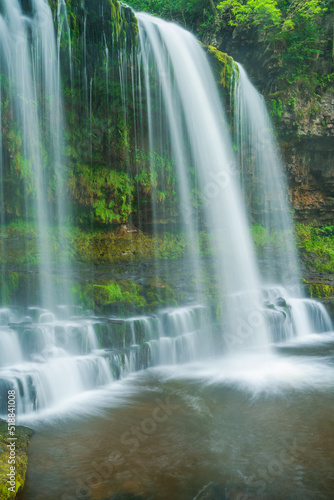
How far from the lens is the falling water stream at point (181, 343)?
16.6 ft

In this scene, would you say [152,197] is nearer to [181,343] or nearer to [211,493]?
[181,343]

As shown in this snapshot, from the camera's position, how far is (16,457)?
16.0ft

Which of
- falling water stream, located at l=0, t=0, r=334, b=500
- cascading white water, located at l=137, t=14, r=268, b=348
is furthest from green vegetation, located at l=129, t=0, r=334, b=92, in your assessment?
cascading white water, located at l=137, t=14, r=268, b=348

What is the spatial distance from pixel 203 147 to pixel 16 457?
37.0 ft

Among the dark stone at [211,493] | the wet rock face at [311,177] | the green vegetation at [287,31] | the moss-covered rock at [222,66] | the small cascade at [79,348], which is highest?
the green vegetation at [287,31]

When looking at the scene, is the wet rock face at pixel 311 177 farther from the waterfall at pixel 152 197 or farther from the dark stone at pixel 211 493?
the dark stone at pixel 211 493

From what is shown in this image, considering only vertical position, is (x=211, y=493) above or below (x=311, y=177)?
below

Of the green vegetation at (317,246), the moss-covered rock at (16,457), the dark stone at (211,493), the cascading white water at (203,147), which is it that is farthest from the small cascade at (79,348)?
the green vegetation at (317,246)

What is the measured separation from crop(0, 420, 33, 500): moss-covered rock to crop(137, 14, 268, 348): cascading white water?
21.7ft

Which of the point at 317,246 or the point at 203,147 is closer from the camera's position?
the point at 203,147

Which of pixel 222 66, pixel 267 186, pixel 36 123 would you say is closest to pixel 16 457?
pixel 36 123

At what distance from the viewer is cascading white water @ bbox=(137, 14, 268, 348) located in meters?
12.2

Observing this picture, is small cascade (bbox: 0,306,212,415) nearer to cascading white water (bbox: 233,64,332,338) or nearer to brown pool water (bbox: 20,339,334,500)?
brown pool water (bbox: 20,339,334,500)

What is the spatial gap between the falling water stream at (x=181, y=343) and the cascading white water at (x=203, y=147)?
0.05 metres
